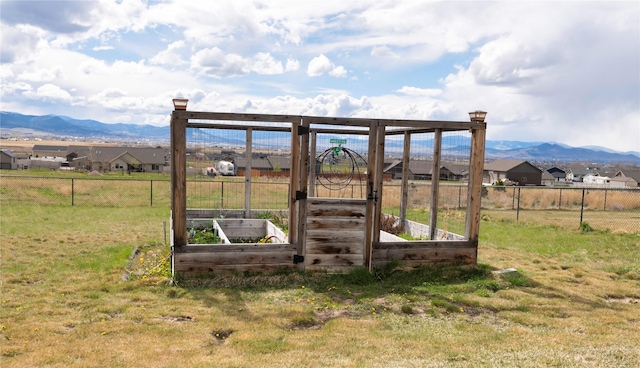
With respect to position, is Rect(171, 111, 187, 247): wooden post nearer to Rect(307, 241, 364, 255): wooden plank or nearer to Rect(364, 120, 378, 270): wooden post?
Rect(307, 241, 364, 255): wooden plank

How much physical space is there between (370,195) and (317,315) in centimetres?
265

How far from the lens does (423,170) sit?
34.5 ft

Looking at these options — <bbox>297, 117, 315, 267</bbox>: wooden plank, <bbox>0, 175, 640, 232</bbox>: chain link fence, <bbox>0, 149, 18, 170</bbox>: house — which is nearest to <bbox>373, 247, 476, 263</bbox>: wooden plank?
<bbox>297, 117, 315, 267</bbox>: wooden plank

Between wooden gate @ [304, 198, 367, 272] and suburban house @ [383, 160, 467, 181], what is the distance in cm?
185

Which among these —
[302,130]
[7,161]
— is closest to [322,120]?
[302,130]

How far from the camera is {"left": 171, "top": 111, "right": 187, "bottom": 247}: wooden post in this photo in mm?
7645

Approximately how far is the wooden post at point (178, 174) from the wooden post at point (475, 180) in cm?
507

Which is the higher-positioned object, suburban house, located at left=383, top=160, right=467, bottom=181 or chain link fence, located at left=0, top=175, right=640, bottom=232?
suburban house, located at left=383, top=160, right=467, bottom=181

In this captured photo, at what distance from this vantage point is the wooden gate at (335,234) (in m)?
8.10

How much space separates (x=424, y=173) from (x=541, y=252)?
12.3ft

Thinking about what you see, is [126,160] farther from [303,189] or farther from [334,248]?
[334,248]

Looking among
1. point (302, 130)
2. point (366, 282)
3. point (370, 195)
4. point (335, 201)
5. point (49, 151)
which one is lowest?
point (49, 151)

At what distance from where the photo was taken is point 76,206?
20344mm

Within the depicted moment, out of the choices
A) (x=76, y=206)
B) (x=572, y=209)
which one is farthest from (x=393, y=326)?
(x=572, y=209)
